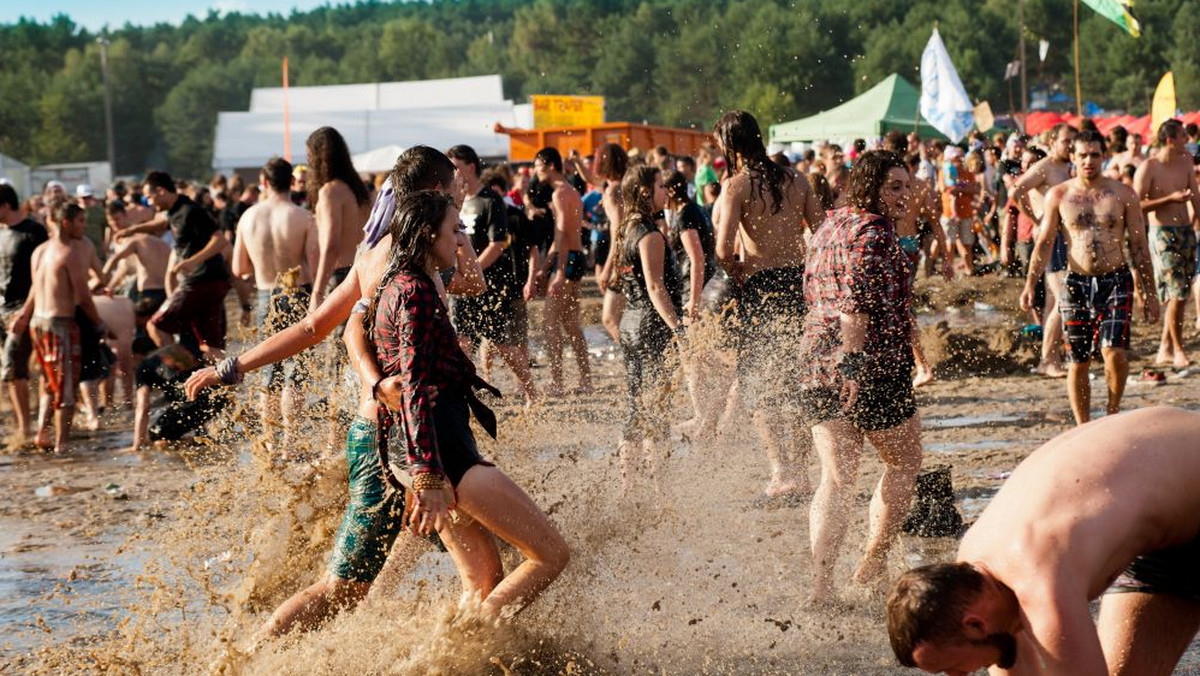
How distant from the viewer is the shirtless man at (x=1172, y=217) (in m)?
10.9

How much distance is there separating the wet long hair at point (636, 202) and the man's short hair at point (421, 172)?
295 cm

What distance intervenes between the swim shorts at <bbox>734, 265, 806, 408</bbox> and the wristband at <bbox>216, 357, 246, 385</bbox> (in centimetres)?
311

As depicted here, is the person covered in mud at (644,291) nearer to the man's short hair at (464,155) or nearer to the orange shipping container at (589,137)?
the man's short hair at (464,155)

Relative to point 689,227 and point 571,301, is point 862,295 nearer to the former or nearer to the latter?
point 689,227

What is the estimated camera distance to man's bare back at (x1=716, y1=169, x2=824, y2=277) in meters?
7.03

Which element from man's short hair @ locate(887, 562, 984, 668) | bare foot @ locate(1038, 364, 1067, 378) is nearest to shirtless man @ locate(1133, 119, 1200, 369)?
bare foot @ locate(1038, 364, 1067, 378)

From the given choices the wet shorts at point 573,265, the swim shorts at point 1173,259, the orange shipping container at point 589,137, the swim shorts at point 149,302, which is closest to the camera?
the swim shorts at point 1173,259

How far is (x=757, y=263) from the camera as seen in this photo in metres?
7.25

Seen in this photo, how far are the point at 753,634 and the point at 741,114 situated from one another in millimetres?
2769

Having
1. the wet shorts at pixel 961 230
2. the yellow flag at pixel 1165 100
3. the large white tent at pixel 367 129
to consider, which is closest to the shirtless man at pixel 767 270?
the wet shorts at pixel 961 230

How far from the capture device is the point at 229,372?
15.4 ft

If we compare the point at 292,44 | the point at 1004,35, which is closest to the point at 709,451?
the point at 1004,35

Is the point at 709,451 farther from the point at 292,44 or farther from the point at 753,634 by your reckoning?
the point at 292,44

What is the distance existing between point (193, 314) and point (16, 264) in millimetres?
1637
